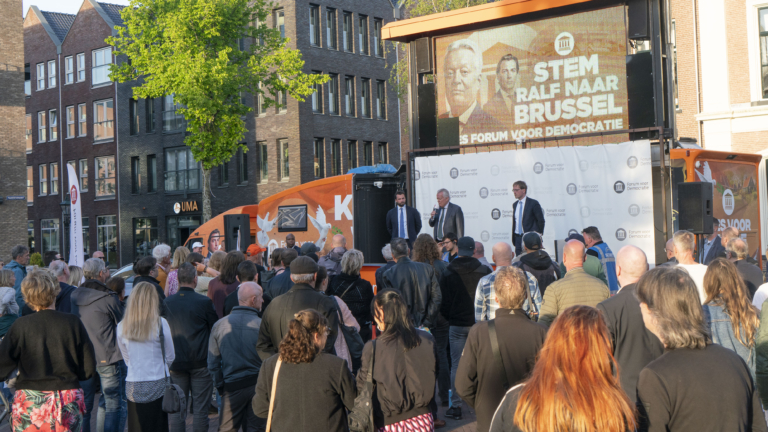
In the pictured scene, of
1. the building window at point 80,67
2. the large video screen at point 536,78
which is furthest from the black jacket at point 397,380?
the building window at point 80,67

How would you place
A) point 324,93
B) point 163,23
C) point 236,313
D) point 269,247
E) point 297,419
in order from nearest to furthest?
point 297,419, point 236,313, point 269,247, point 163,23, point 324,93

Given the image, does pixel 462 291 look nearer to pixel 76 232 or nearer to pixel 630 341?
pixel 630 341

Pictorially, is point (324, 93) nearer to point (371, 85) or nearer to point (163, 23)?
point (371, 85)

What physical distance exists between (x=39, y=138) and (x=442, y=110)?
3681cm

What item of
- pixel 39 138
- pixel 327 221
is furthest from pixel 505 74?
pixel 39 138

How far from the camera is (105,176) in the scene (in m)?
40.2

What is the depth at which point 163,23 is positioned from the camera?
24.4 metres

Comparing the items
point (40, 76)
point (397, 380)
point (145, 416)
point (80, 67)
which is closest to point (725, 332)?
point (397, 380)

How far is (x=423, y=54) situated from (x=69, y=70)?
110ft

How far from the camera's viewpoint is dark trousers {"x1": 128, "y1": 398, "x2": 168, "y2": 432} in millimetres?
5996

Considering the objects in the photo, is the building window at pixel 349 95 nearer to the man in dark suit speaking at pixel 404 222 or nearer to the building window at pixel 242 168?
the building window at pixel 242 168

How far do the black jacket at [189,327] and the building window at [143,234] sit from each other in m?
32.8

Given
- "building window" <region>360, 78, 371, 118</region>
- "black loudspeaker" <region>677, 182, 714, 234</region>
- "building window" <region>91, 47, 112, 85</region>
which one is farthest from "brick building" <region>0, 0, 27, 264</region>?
"black loudspeaker" <region>677, 182, 714, 234</region>

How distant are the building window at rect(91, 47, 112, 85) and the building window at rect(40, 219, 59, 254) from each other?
8.72 m
